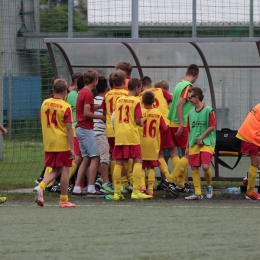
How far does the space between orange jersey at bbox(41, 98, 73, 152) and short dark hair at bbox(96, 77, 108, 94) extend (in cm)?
170

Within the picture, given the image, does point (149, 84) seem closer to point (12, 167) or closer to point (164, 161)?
point (164, 161)

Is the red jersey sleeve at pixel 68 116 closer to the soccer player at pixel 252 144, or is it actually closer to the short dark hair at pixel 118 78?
the short dark hair at pixel 118 78

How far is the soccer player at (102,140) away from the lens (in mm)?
12719

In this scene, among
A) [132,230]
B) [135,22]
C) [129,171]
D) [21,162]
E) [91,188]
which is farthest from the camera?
[21,162]

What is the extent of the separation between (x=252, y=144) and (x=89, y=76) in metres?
2.33

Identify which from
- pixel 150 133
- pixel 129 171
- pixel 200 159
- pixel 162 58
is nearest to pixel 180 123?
pixel 150 133

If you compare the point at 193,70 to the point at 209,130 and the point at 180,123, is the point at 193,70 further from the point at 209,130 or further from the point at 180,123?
the point at 209,130

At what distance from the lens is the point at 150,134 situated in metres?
12.4

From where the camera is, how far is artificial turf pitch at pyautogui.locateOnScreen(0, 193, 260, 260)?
725 centimetres

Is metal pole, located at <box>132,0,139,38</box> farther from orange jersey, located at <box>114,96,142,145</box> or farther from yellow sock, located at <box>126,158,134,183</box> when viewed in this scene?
orange jersey, located at <box>114,96,142,145</box>

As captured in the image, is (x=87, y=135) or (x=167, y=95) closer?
(x=87, y=135)

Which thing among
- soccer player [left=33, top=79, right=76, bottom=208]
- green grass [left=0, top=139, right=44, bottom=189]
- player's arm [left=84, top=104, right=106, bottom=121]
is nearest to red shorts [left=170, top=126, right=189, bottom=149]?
player's arm [left=84, top=104, right=106, bottom=121]

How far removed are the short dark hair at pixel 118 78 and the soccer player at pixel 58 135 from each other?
1.26m

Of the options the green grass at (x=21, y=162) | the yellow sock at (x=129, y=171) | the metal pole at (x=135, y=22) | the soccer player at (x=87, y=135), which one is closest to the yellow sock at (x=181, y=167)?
the yellow sock at (x=129, y=171)
